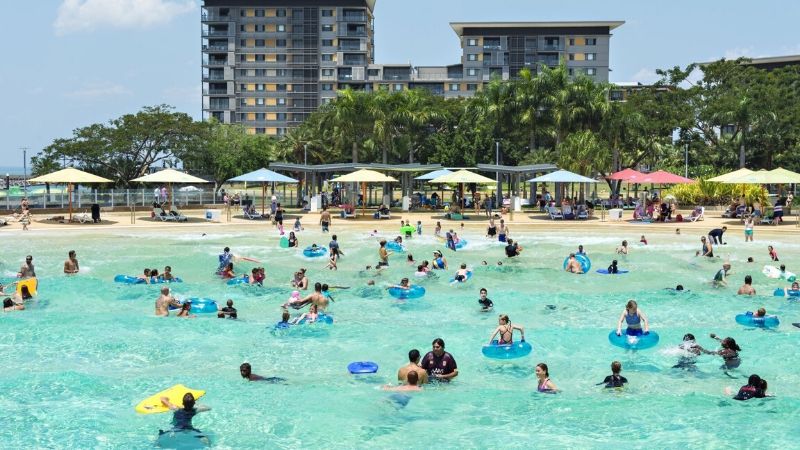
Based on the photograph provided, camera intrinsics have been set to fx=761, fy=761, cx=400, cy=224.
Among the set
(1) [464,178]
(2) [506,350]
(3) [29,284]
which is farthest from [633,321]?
(1) [464,178]

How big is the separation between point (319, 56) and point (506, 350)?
98311 millimetres

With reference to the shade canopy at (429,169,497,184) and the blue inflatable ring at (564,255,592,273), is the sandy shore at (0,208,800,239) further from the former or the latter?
the blue inflatable ring at (564,255,592,273)

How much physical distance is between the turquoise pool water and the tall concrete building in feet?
273

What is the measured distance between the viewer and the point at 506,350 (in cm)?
1595

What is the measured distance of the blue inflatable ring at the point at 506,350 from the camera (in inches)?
627

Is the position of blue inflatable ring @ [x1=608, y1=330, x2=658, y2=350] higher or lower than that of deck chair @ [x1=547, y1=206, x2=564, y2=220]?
lower

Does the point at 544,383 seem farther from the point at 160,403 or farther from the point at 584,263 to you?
the point at 584,263

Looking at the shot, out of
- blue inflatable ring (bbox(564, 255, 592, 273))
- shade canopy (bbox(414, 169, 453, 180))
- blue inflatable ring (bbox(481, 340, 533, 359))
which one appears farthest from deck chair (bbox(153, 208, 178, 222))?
blue inflatable ring (bbox(481, 340, 533, 359))

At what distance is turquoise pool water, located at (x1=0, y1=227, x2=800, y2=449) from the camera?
12547mm

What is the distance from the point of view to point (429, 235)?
1425 inches

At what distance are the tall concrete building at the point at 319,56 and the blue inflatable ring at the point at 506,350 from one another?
92629 mm

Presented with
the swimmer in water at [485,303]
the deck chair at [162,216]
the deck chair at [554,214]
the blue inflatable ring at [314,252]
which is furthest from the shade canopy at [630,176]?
the swimmer in water at [485,303]

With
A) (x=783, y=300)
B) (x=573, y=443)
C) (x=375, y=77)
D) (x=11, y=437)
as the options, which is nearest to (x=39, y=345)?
(x=11, y=437)

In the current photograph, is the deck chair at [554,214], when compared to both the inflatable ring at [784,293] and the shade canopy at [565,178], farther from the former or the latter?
the inflatable ring at [784,293]
